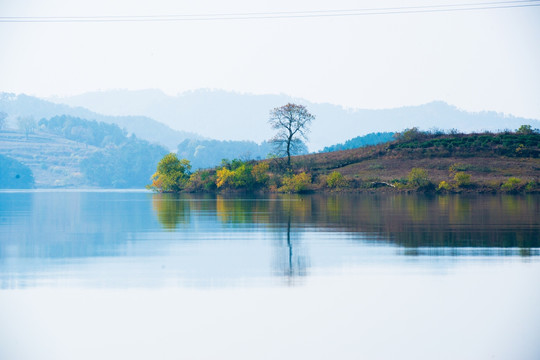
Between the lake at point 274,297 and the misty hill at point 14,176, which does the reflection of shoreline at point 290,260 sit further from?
the misty hill at point 14,176

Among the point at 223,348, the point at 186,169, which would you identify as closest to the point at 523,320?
the point at 223,348

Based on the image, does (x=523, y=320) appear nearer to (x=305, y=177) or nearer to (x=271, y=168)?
(x=305, y=177)

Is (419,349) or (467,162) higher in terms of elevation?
(467,162)

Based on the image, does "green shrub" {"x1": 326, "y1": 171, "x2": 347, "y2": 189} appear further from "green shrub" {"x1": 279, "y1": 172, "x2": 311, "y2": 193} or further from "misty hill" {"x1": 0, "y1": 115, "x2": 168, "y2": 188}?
"misty hill" {"x1": 0, "y1": 115, "x2": 168, "y2": 188}

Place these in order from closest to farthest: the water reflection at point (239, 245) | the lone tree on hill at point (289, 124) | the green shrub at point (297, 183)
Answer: the water reflection at point (239, 245)
the green shrub at point (297, 183)
the lone tree on hill at point (289, 124)

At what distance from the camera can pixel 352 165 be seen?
7319cm

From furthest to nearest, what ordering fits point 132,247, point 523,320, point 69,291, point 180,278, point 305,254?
point 132,247, point 305,254, point 180,278, point 69,291, point 523,320

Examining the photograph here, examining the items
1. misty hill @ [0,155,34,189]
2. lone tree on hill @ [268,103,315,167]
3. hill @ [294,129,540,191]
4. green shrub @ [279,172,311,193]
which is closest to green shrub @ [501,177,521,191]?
hill @ [294,129,540,191]

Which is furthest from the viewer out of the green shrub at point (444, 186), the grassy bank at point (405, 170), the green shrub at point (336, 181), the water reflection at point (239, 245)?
the green shrub at point (336, 181)

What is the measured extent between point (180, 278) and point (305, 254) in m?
4.07

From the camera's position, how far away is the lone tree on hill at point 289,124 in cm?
7606

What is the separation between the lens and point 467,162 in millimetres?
66500

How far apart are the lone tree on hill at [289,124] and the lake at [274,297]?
5699 cm

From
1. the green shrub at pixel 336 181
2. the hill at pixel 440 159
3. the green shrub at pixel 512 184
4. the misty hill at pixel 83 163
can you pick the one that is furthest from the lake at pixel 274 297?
the misty hill at pixel 83 163
